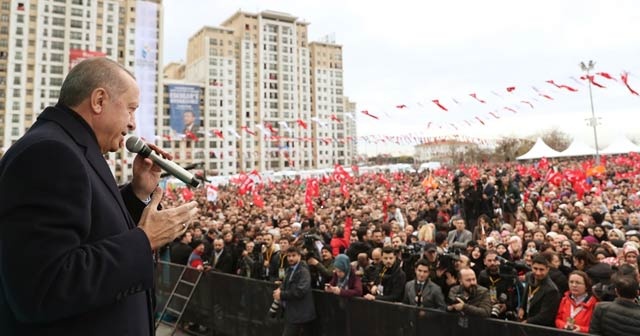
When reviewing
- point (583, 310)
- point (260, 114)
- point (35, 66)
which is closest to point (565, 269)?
point (583, 310)

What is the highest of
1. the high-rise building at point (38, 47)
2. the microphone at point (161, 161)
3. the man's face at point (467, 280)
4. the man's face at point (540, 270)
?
the high-rise building at point (38, 47)

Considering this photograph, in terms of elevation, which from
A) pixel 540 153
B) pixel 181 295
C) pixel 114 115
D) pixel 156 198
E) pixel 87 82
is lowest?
pixel 181 295

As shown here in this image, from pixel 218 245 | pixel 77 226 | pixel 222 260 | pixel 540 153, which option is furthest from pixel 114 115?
pixel 540 153

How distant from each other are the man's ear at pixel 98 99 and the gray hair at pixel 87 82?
0.04 ft

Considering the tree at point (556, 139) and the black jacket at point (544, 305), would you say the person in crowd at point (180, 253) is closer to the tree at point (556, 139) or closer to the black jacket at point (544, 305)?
the black jacket at point (544, 305)

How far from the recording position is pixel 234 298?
26.0 feet

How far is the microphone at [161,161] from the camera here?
78.6 inches

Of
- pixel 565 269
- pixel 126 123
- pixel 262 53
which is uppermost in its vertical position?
pixel 262 53

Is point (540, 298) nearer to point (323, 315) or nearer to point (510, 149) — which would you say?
point (323, 315)

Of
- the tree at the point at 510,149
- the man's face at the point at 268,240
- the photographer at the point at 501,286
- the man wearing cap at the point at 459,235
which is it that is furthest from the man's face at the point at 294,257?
the tree at the point at 510,149

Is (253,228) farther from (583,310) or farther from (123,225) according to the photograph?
(123,225)

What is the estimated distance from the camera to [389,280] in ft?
22.7

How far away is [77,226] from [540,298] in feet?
18.4

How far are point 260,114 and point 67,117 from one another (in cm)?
11753
